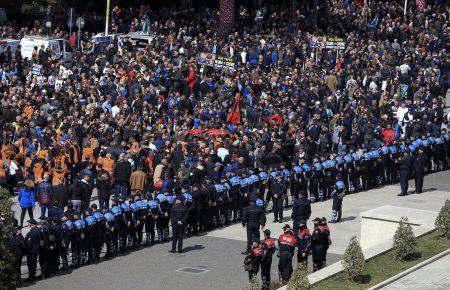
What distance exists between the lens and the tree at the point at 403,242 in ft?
89.8

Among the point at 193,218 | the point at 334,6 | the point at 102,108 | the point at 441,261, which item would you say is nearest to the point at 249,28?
the point at 334,6

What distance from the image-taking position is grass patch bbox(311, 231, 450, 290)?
25719mm

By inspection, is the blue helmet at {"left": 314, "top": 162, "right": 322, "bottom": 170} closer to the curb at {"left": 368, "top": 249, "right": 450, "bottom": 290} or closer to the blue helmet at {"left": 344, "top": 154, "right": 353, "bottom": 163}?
the blue helmet at {"left": 344, "top": 154, "right": 353, "bottom": 163}

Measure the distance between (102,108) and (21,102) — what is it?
7.87 feet

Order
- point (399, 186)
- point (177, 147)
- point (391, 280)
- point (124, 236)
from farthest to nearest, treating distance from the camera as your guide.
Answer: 1. point (399, 186)
2. point (177, 147)
3. point (124, 236)
4. point (391, 280)

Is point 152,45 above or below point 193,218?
above

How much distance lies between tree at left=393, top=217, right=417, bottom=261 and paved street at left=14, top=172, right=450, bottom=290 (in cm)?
292

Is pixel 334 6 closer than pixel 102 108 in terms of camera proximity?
No

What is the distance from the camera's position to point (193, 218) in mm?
32688

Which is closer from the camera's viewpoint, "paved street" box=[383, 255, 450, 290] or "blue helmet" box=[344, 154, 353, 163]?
"paved street" box=[383, 255, 450, 290]

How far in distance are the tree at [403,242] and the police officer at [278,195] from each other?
6682 mm

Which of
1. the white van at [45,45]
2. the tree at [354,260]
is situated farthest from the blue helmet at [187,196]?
the white van at [45,45]

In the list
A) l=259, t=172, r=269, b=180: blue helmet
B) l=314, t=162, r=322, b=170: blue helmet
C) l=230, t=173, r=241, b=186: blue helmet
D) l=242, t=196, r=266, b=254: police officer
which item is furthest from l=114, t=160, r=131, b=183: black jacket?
l=242, t=196, r=266, b=254: police officer

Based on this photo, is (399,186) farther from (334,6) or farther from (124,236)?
(334,6)
